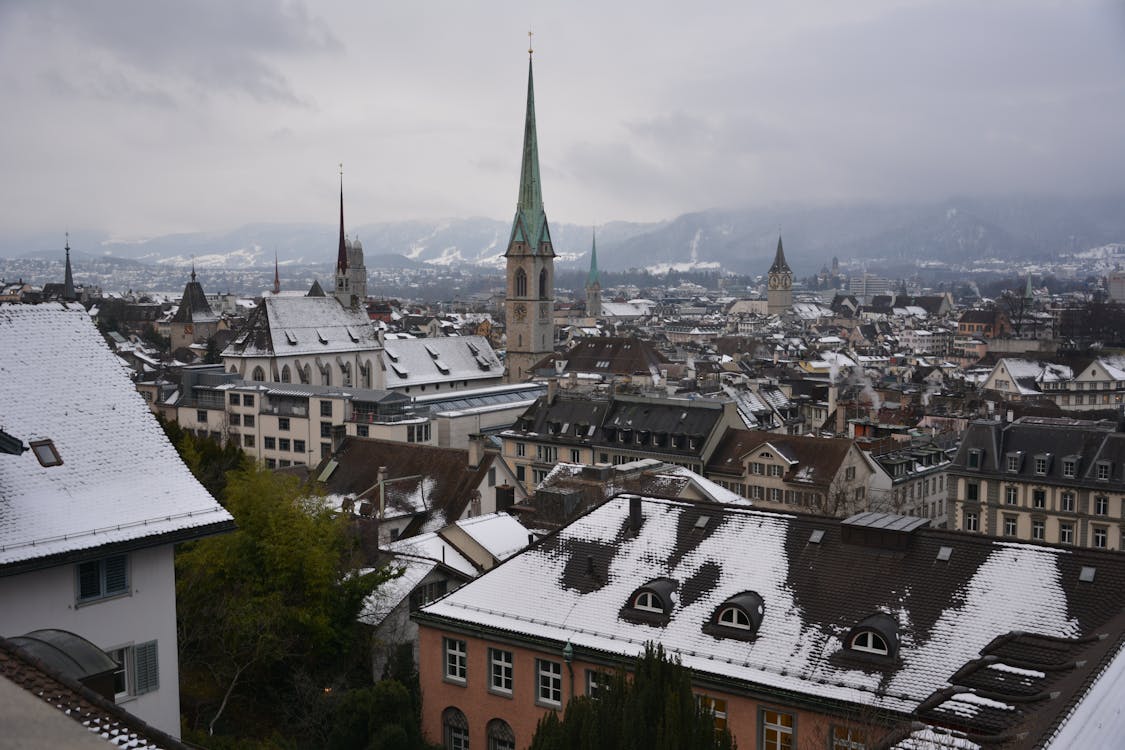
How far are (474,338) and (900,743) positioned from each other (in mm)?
97348

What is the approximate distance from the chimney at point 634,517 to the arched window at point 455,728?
239 inches

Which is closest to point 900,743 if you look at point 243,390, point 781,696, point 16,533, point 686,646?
point 781,696

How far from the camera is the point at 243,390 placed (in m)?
77.2

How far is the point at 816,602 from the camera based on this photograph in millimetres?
23562

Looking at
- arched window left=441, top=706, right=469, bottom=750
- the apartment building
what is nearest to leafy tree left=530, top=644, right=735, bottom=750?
arched window left=441, top=706, right=469, bottom=750

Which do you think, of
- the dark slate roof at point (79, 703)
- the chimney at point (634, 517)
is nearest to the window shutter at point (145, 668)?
the dark slate roof at point (79, 703)

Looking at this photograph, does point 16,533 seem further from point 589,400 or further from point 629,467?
point 589,400

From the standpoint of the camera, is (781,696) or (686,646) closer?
(781,696)

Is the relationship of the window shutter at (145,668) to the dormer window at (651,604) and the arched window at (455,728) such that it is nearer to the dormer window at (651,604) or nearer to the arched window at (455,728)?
the arched window at (455,728)

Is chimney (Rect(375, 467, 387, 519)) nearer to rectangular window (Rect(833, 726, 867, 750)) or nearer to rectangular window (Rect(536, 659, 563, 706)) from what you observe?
rectangular window (Rect(536, 659, 563, 706))

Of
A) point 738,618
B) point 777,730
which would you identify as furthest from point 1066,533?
point 777,730

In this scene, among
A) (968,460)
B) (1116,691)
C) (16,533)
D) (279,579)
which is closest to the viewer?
(1116,691)

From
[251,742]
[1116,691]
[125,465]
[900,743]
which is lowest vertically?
[251,742]

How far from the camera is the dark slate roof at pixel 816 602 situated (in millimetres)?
20672
